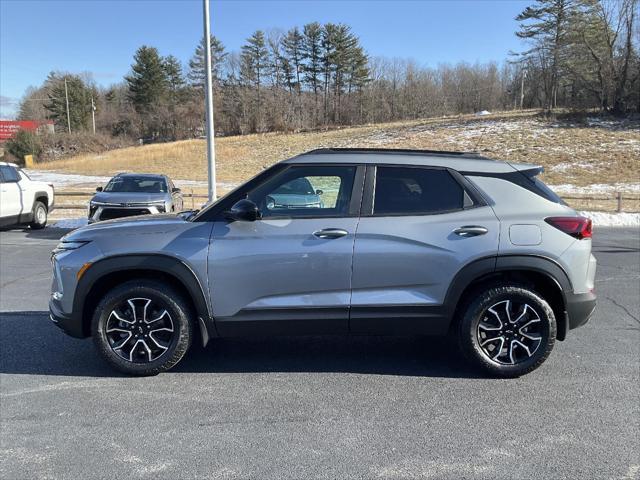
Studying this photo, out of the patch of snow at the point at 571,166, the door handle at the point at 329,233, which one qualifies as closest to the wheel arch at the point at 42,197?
the door handle at the point at 329,233

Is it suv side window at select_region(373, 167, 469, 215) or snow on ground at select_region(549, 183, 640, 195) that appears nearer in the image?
suv side window at select_region(373, 167, 469, 215)

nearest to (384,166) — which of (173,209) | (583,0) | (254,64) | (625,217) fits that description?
(173,209)

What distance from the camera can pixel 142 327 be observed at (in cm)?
411

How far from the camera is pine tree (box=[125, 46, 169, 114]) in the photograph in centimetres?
7856

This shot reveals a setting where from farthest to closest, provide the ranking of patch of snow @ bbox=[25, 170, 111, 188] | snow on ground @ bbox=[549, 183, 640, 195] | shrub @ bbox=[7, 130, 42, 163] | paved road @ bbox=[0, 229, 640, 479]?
shrub @ bbox=[7, 130, 42, 163]
patch of snow @ bbox=[25, 170, 111, 188]
snow on ground @ bbox=[549, 183, 640, 195]
paved road @ bbox=[0, 229, 640, 479]

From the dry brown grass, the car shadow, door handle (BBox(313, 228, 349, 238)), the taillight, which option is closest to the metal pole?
the car shadow

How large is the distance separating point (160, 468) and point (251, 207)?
6.04 ft

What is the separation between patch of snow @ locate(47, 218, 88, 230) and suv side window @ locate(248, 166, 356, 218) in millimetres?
11377

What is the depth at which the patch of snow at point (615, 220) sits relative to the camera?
14.8 metres

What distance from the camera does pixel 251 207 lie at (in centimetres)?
387

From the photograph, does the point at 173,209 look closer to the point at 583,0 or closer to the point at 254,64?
the point at 583,0

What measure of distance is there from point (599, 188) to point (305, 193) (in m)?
24.8

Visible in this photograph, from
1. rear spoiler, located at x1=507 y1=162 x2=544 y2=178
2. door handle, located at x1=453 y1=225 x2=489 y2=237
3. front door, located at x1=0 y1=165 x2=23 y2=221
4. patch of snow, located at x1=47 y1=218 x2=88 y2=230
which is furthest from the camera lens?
patch of snow, located at x1=47 y1=218 x2=88 y2=230

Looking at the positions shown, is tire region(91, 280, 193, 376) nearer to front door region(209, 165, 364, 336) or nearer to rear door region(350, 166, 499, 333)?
front door region(209, 165, 364, 336)
